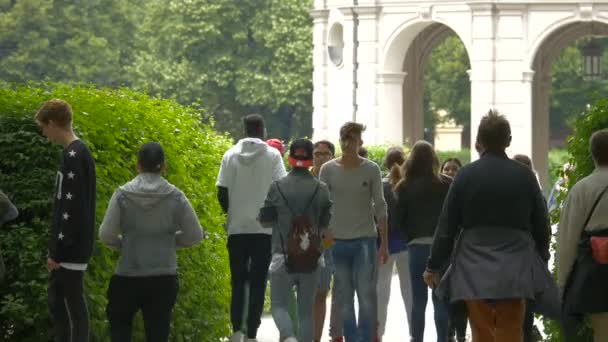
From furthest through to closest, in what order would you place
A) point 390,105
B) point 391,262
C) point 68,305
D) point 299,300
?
point 390,105
point 391,262
point 299,300
point 68,305

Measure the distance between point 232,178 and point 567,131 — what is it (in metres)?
64.3

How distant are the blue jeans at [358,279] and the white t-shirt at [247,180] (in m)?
0.74

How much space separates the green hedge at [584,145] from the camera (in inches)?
454

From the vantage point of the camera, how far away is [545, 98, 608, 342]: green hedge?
1152 centimetres

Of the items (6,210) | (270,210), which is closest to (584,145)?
(270,210)

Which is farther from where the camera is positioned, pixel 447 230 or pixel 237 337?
pixel 237 337

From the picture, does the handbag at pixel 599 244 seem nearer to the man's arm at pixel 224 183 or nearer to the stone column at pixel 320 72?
the man's arm at pixel 224 183

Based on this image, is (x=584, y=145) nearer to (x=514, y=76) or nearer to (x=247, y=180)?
(x=247, y=180)

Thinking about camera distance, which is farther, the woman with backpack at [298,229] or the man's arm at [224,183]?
the man's arm at [224,183]

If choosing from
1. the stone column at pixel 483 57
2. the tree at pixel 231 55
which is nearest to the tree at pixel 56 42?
the tree at pixel 231 55

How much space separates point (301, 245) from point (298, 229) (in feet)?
0.36

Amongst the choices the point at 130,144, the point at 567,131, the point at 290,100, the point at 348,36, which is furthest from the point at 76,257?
the point at 567,131

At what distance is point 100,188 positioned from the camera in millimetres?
11688

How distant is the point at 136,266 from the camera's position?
10.5 m
